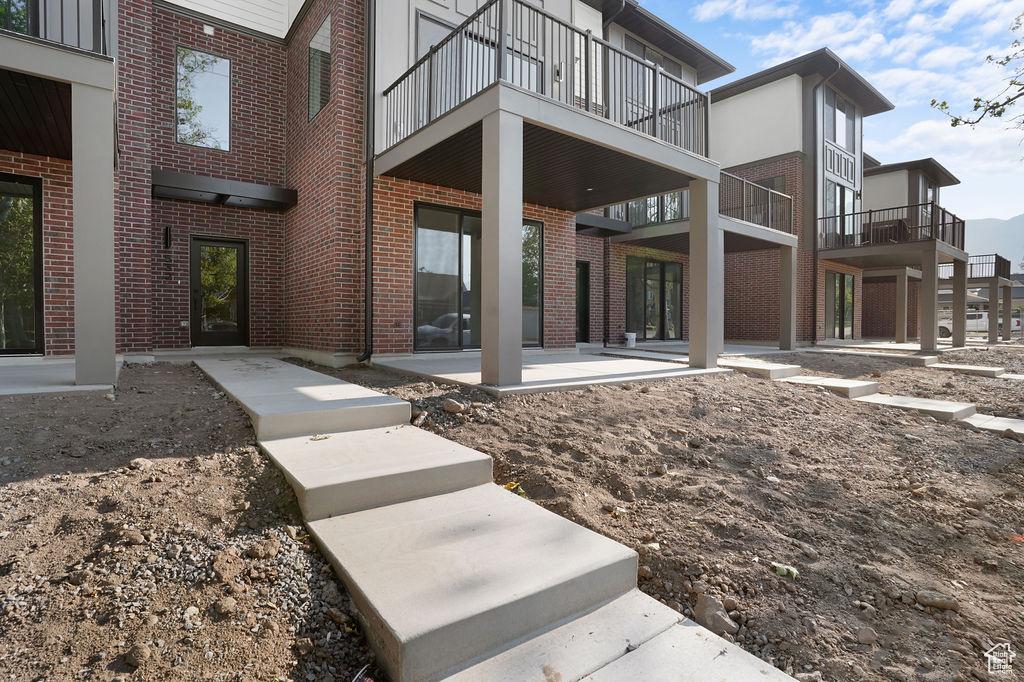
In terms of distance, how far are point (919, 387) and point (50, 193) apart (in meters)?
12.6

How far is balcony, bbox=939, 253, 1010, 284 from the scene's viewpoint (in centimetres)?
1848

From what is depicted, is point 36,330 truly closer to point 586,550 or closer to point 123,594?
point 123,594

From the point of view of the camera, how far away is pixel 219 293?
890cm

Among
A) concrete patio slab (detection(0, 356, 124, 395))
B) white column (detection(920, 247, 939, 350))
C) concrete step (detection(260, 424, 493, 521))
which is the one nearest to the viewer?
concrete step (detection(260, 424, 493, 521))

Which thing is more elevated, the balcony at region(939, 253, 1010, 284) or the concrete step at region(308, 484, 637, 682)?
the balcony at region(939, 253, 1010, 284)

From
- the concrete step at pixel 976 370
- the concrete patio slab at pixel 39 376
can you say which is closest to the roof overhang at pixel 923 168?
the concrete step at pixel 976 370

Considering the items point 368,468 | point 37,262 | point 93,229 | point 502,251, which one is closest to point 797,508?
point 368,468

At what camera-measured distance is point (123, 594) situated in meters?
1.79

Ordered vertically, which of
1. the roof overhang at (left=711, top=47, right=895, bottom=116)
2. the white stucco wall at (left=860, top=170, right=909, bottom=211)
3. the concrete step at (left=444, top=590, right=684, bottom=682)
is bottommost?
the concrete step at (left=444, top=590, right=684, bottom=682)

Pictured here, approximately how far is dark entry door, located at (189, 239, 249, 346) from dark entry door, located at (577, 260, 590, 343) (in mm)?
7405

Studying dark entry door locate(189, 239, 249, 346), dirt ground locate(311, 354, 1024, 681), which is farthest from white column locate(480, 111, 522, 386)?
dark entry door locate(189, 239, 249, 346)

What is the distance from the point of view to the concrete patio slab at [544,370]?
5094mm

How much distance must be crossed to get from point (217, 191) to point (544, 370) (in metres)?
6.03

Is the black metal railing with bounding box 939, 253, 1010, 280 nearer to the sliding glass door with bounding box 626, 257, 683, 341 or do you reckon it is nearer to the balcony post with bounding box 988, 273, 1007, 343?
the balcony post with bounding box 988, 273, 1007, 343
